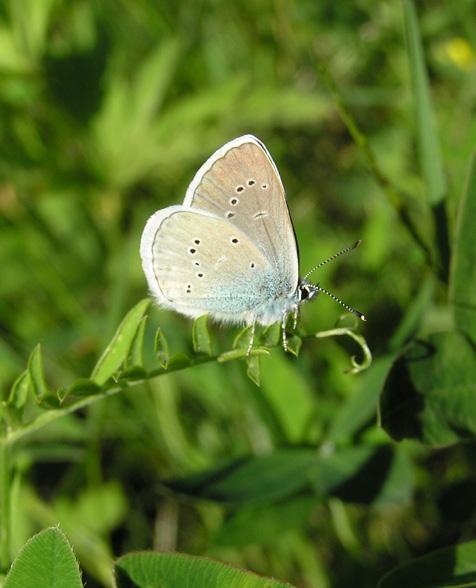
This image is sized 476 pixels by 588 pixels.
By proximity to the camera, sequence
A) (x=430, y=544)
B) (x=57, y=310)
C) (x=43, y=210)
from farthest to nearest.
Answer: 1. (x=43, y=210)
2. (x=57, y=310)
3. (x=430, y=544)

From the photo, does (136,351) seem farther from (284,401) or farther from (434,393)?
(284,401)

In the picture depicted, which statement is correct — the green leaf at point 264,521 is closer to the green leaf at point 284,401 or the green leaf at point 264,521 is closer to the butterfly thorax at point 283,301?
the green leaf at point 284,401

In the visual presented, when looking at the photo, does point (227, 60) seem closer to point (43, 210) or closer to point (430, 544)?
point (43, 210)

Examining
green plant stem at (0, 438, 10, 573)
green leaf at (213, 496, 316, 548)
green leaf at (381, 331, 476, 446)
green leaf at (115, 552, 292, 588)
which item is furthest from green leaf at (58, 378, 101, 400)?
green leaf at (213, 496, 316, 548)

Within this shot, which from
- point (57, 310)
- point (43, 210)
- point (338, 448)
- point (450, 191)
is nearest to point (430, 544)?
point (338, 448)

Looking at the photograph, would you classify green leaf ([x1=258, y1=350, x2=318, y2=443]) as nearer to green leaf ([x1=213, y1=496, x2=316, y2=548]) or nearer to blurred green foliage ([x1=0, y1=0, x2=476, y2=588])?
blurred green foliage ([x1=0, y1=0, x2=476, y2=588])

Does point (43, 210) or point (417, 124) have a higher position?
point (417, 124)

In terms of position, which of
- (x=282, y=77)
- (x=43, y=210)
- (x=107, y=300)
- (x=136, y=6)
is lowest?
(x=107, y=300)
